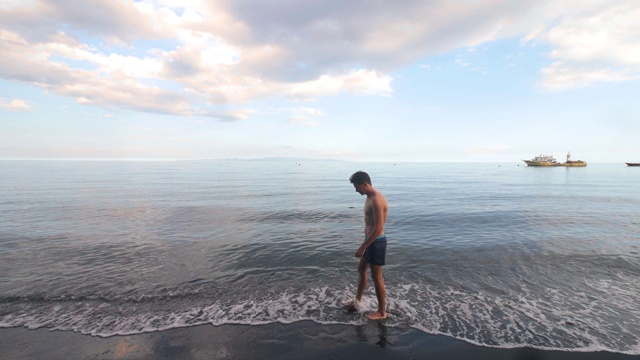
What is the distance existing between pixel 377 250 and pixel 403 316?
1.69 metres

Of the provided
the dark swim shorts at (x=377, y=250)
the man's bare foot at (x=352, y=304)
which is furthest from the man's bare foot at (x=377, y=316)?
the dark swim shorts at (x=377, y=250)

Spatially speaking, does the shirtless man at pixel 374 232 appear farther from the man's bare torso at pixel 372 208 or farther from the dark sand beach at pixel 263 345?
the dark sand beach at pixel 263 345

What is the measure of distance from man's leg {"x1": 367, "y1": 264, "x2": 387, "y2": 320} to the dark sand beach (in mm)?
225

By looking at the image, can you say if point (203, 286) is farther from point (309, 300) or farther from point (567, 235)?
point (567, 235)

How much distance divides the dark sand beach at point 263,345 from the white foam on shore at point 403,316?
0.70 ft

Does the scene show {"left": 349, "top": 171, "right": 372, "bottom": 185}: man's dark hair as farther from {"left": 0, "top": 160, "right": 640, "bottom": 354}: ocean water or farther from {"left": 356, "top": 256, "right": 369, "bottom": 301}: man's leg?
{"left": 0, "top": 160, "right": 640, "bottom": 354}: ocean water

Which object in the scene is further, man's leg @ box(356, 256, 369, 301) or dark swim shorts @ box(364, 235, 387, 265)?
man's leg @ box(356, 256, 369, 301)

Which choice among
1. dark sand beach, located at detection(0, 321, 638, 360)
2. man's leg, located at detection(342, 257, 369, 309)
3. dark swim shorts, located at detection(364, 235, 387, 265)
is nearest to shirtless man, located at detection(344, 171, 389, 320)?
dark swim shorts, located at detection(364, 235, 387, 265)

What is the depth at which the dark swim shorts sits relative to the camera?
5.79 meters

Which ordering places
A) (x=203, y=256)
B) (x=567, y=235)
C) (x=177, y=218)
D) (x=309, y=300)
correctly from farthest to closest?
(x=177, y=218) < (x=567, y=235) < (x=203, y=256) < (x=309, y=300)

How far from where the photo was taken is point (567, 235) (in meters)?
13.1

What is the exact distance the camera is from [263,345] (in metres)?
5.15

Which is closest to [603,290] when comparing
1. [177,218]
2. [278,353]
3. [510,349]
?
[510,349]

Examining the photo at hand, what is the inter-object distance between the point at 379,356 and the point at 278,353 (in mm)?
1725
